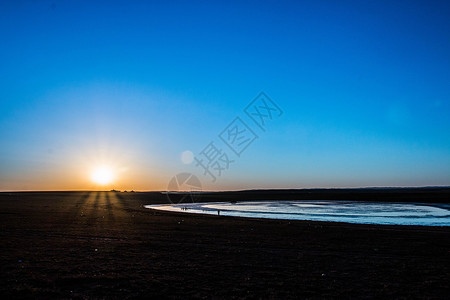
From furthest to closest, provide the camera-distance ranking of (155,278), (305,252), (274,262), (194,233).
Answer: (194,233)
(305,252)
(274,262)
(155,278)

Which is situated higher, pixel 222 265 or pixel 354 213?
pixel 222 265

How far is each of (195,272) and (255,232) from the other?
12212mm

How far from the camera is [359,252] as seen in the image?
16516 millimetres

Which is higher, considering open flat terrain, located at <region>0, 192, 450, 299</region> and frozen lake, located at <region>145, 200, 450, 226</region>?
open flat terrain, located at <region>0, 192, 450, 299</region>

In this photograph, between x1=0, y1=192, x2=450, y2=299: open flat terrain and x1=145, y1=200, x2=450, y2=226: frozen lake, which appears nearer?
x1=0, y1=192, x2=450, y2=299: open flat terrain

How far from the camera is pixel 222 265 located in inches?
535

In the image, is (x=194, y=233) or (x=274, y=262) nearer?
(x=274, y=262)

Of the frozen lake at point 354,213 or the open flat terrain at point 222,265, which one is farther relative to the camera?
the frozen lake at point 354,213

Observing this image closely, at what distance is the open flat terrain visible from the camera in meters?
10.2

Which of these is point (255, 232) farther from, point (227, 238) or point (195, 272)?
point (195, 272)

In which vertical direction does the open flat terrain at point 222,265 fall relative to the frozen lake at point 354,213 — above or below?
above

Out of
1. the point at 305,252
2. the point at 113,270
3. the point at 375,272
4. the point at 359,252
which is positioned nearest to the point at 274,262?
the point at 305,252

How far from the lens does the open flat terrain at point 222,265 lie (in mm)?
10180

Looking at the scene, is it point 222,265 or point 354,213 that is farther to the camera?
point 354,213
